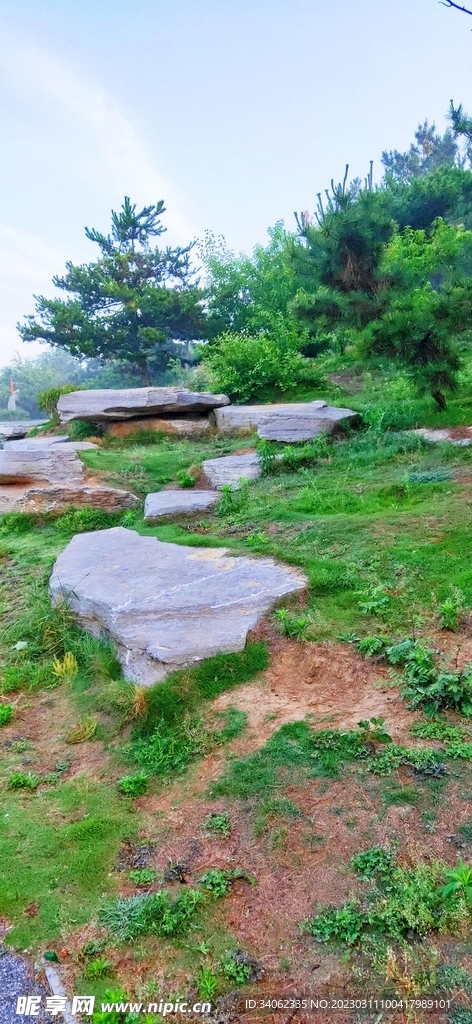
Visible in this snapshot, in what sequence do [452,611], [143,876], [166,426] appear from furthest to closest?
[166,426], [452,611], [143,876]

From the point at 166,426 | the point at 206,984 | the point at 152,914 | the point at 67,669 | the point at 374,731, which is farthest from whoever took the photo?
the point at 166,426

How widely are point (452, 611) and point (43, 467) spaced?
525 centimetres

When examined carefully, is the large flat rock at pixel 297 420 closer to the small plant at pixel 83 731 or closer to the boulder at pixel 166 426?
the boulder at pixel 166 426

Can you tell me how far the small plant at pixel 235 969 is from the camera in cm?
170

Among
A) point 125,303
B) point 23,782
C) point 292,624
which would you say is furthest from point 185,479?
point 125,303

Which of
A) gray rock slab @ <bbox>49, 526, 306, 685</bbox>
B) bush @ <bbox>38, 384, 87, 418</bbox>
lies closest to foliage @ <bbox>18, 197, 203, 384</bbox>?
bush @ <bbox>38, 384, 87, 418</bbox>

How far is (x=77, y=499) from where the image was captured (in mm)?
6527

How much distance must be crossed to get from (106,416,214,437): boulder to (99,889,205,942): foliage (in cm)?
825

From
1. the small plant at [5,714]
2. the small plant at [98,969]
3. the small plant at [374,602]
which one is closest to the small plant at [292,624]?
the small plant at [374,602]

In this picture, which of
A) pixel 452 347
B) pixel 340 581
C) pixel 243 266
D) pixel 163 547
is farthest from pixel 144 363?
pixel 340 581

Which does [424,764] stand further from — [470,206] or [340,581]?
[470,206]

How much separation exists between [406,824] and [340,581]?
6.01 feet

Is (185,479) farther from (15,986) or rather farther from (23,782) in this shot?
(15,986)

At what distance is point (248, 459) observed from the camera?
7086mm
